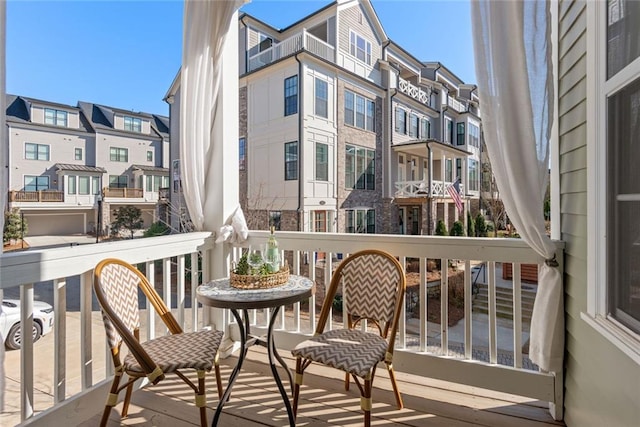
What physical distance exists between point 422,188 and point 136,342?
783cm

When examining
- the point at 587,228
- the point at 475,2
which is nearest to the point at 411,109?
the point at 475,2

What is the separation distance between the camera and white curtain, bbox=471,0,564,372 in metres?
1.66

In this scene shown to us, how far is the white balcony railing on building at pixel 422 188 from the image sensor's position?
27.0 feet

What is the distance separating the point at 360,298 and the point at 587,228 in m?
1.22

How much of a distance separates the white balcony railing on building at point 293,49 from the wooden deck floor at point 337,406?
684 cm

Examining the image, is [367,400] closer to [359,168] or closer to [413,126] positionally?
[359,168]

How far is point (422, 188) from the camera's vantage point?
8383 millimetres

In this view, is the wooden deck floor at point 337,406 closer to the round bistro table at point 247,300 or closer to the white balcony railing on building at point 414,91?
the round bistro table at point 247,300

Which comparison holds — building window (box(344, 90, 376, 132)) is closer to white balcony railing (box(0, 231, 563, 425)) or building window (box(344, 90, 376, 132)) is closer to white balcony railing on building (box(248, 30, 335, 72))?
white balcony railing on building (box(248, 30, 335, 72))

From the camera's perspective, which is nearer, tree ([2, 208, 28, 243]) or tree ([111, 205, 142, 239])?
tree ([2, 208, 28, 243])

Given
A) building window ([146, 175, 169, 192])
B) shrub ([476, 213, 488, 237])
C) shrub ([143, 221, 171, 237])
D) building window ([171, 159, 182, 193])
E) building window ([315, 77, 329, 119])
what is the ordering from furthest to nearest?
building window ([315, 77, 329, 119]), shrub ([476, 213, 488, 237]), building window ([171, 159, 182, 193]), shrub ([143, 221, 171, 237]), building window ([146, 175, 169, 192])

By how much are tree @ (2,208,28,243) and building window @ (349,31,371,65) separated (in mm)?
8030

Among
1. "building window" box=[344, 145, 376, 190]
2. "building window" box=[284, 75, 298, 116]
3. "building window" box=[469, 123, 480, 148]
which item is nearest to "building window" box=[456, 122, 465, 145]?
"building window" box=[469, 123, 480, 148]

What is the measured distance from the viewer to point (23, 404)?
1.49m
